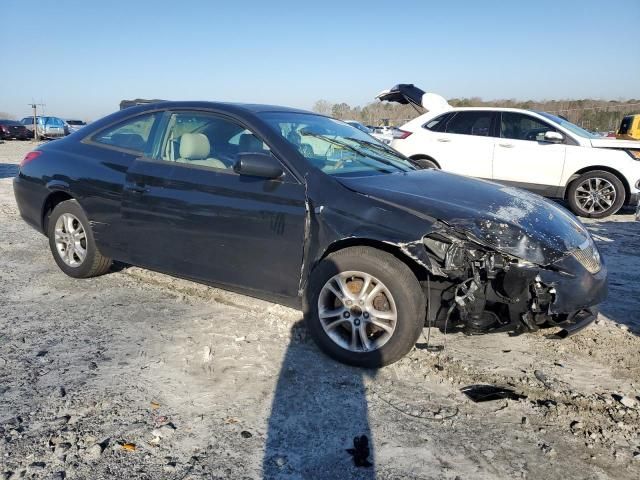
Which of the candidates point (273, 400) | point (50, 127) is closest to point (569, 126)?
point (273, 400)

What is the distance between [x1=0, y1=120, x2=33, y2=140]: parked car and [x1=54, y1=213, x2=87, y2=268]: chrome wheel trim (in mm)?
29893

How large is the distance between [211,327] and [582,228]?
2860mm

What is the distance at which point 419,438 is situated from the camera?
8.36 ft

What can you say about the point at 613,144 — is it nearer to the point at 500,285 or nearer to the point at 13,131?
the point at 500,285

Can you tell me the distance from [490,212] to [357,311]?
1051mm

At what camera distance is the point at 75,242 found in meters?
4.64

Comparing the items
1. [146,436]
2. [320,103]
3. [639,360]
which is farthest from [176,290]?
[320,103]

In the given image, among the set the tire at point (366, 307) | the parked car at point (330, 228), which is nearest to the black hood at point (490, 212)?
the parked car at point (330, 228)

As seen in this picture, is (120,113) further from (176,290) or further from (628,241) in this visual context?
(628,241)

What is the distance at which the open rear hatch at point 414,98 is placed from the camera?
31.3 ft

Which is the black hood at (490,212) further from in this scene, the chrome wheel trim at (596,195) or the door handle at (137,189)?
the chrome wheel trim at (596,195)

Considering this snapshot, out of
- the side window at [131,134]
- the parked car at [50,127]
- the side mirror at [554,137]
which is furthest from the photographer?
the parked car at [50,127]

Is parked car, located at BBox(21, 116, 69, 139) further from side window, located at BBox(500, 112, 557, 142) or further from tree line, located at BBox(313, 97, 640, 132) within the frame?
side window, located at BBox(500, 112, 557, 142)

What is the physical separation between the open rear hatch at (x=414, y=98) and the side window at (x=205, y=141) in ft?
20.8
